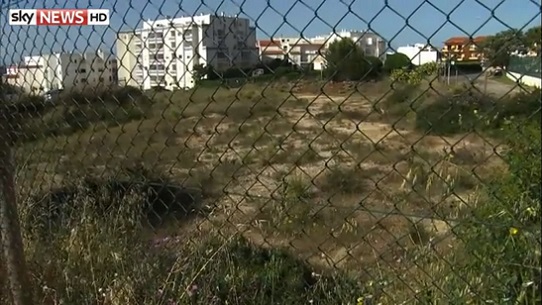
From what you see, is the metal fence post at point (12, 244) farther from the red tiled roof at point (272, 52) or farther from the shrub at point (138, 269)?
the red tiled roof at point (272, 52)

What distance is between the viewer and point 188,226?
3.03 meters

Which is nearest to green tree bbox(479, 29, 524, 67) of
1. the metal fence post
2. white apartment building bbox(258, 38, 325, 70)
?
white apartment building bbox(258, 38, 325, 70)

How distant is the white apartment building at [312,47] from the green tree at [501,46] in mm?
301

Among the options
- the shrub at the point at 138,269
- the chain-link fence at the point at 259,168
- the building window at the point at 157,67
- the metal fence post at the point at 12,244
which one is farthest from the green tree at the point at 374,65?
the metal fence post at the point at 12,244

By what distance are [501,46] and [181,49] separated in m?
1.13

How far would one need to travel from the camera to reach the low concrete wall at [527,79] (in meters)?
1.32

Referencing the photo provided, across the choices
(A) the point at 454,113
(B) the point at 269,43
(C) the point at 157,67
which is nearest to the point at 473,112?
(A) the point at 454,113

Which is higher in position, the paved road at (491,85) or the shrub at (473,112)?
the paved road at (491,85)

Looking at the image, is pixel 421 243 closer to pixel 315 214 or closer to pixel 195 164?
pixel 315 214

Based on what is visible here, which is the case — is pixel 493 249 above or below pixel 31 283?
above

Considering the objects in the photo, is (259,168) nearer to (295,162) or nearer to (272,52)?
(295,162)

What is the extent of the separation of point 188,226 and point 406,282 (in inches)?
46.0

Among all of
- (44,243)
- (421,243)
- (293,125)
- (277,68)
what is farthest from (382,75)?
(44,243)

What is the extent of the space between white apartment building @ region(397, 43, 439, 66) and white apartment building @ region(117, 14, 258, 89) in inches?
20.5
